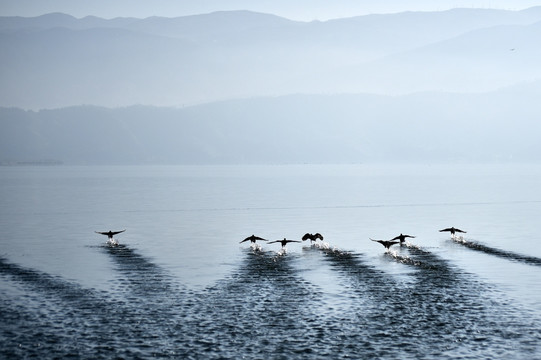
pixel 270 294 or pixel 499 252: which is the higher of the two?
pixel 499 252

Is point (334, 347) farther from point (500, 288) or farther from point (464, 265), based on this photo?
point (464, 265)

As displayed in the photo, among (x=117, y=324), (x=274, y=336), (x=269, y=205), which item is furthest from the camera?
(x=269, y=205)

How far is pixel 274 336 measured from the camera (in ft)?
157

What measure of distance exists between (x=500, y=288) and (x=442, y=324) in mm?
16500

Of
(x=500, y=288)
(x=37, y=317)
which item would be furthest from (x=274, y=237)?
(x=37, y=317)

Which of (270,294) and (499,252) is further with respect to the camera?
(499,252)

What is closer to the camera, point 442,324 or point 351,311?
point 442,324

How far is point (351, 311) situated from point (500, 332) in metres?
11.5

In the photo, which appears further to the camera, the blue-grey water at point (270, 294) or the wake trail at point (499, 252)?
the wake trail at point (499, 252)

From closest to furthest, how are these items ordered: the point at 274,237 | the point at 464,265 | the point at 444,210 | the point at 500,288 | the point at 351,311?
the point at 351,311 < the point at 500,288 < the point at 464,265 < the point at 274,237 < the point at 444,210

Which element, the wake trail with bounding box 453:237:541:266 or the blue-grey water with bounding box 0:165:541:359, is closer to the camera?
the blue-grey water with bounding box 0:165:541:359

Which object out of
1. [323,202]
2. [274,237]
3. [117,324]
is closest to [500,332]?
[117,324]

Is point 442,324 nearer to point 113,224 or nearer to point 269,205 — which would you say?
point 113,224

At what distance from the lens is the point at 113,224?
135 meters
